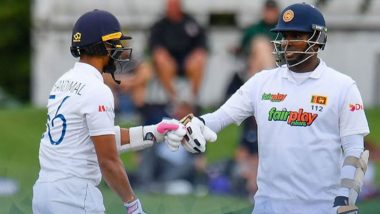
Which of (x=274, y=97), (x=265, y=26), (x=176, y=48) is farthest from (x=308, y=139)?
(x=176, y=48)

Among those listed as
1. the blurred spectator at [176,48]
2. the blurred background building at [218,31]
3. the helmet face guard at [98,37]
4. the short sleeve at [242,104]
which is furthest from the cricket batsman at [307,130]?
the blurred background building at [218,31]

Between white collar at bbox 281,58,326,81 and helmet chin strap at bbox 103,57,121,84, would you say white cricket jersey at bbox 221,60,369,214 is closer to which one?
white collar at bbox 281,58,326,81

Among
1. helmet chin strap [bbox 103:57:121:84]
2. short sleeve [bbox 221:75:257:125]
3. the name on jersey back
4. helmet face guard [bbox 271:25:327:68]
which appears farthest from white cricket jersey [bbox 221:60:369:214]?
the name on jersey back

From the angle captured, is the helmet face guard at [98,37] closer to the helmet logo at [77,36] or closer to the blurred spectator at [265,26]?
the helmet logo at [77,36]

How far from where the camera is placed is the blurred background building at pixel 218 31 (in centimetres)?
2058

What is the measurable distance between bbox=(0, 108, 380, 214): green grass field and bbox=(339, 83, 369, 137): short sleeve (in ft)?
4.48

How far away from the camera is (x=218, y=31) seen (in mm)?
21656

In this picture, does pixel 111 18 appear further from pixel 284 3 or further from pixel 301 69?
pixel 284 3

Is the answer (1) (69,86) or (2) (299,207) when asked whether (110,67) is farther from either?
(2) (299,207)

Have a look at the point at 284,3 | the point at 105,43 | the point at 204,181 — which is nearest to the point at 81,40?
the point at 105,43

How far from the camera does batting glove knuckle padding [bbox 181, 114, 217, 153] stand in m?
7.18

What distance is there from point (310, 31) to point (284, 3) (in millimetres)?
11007

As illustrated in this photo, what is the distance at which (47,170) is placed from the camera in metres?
6.80

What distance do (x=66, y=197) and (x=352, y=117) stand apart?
5.18ft
